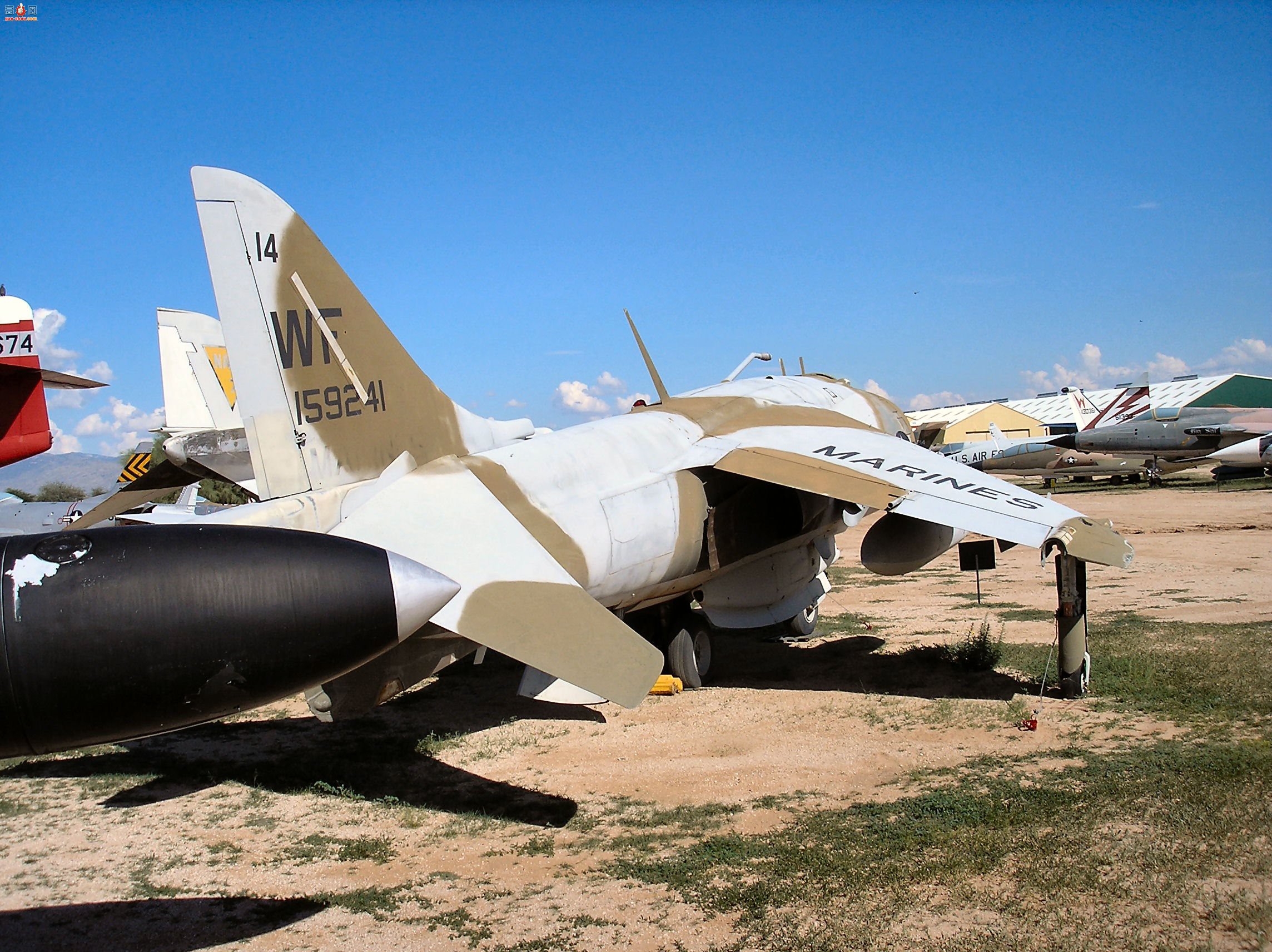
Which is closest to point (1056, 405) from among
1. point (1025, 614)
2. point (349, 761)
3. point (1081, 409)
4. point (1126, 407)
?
point (1081, 409)

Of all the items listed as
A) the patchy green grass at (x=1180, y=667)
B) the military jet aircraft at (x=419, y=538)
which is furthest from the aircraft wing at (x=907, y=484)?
the patchy green grass at (x=1180, y=667)

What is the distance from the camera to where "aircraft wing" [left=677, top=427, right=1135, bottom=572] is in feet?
27.3

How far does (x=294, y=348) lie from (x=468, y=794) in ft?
12.9

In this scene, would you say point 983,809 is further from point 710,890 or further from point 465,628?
point 465,628

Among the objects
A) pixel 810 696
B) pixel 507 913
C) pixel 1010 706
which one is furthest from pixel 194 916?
pixel 1010 706

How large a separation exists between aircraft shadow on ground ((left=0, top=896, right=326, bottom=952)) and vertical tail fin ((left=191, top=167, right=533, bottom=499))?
3050 millimetres

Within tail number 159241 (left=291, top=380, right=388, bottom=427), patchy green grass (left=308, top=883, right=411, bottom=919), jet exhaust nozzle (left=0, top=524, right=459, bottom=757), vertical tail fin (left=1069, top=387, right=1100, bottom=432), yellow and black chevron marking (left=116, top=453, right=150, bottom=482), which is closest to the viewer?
jet exhaust nozzle (left=0, top=524, right=459, bottom=757)

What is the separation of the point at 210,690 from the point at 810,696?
7472 millimetres

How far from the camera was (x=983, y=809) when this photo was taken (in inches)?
239

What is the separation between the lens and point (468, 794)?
729 centimetres

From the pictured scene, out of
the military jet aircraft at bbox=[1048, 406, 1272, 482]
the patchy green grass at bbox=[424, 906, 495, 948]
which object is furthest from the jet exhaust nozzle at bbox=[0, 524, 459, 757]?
the military jet aircraft at bbox=[1048, 406, 1272, 482]

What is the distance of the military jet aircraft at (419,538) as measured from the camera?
10.4 ft

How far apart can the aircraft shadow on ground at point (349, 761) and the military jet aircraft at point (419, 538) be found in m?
1.06

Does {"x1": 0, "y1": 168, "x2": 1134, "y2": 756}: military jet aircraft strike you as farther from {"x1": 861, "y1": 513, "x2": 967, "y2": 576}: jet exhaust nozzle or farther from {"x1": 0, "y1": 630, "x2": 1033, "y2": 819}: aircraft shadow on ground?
{"x1": 0, "y1": 630, "x2": 1033, "y2": 819}: aircraft shadow on ground
